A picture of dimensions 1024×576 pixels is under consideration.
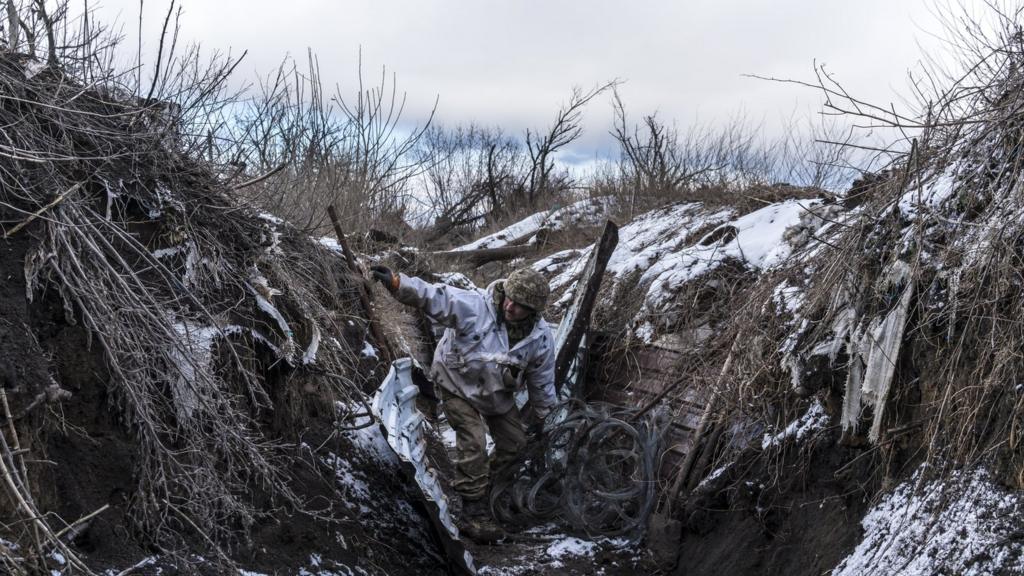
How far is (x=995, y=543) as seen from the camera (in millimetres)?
3568

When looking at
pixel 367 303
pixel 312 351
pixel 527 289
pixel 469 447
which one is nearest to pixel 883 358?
pixel 527 289

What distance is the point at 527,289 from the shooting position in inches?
237

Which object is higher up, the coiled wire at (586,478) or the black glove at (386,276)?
the black glove at (386,276)

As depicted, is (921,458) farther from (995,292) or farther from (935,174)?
(935,174)

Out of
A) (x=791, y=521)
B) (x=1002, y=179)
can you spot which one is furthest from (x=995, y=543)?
(x=1002, y=179)

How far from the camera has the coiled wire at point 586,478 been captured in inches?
251

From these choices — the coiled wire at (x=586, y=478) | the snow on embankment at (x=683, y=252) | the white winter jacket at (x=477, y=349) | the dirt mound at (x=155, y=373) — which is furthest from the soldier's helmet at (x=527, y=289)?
the snow on embankment at (x=683, y=252)

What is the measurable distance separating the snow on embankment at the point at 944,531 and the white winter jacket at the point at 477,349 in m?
2.63

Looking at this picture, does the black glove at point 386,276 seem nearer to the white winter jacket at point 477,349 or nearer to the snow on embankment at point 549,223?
the white winter jacket at point 477,349

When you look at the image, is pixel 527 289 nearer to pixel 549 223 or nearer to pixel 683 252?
pixel 683 252

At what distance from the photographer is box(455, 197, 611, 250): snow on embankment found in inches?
603

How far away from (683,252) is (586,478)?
3.86m

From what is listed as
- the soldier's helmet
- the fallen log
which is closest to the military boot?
the soldier's helmet

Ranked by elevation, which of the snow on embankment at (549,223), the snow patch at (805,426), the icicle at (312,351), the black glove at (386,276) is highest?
the snow on embankment at (549,223)
